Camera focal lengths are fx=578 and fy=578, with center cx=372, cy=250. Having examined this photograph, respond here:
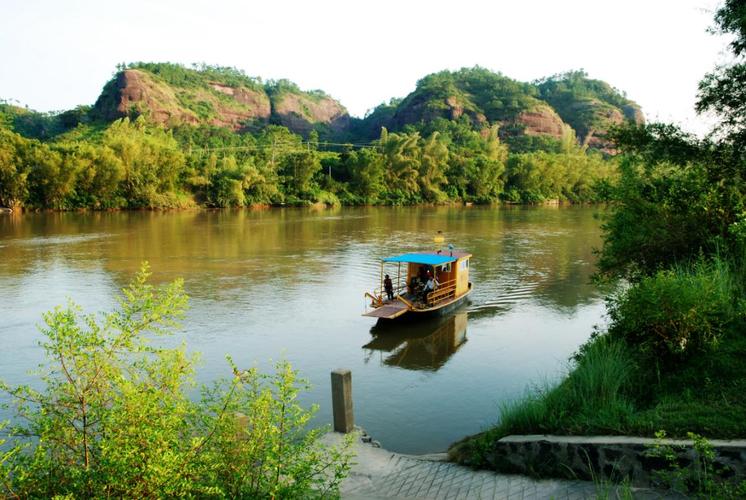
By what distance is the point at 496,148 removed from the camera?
10519 centimetres

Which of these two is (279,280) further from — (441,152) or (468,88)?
(468,88)

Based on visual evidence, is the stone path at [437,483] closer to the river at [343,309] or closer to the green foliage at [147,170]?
the river at [343,309]

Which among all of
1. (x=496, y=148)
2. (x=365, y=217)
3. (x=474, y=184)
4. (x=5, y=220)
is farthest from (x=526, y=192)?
(x=5, y=220)

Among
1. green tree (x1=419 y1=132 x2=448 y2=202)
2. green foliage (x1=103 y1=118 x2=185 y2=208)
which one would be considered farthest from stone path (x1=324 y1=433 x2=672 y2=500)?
green tree (x1=419 y1=132 x2=448 y2=202)

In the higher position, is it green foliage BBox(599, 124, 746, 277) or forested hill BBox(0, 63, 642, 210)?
forested hill BBox(0, 63, 642, 210)

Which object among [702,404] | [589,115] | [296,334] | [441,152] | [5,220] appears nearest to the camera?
[702,404]

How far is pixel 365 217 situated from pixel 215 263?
31857 millimetres

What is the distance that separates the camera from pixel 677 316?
26.0 feet

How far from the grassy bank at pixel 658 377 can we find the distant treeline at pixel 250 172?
36277 mm

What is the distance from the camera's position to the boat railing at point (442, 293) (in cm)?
1848

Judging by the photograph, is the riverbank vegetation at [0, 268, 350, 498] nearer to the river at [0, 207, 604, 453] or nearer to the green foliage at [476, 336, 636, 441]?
the green foliage at [476, 336, 636, 441]

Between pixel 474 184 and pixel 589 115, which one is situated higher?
pixel 589 115

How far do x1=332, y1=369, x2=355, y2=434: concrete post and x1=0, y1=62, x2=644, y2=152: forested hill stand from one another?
11404 cm

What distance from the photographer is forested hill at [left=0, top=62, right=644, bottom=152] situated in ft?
386
